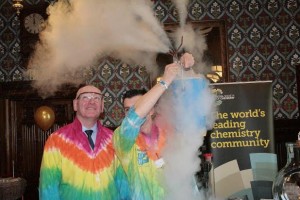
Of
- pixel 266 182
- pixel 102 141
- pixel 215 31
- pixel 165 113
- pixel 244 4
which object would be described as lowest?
pixel 266 182

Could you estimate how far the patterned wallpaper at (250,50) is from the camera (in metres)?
6.34

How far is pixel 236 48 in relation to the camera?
6.41 metres

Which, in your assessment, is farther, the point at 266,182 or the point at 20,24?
the point at 20,24

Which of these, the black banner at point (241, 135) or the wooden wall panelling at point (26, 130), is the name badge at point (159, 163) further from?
the wooden wall panelling at point (26, 130)

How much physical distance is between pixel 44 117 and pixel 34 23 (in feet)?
5.02

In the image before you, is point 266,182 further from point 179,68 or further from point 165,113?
point 179,68

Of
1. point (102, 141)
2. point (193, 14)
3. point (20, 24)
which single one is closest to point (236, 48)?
point (193, 14)

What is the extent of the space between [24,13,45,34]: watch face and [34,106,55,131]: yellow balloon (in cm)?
125

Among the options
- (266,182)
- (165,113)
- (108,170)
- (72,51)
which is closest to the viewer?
(165,113)

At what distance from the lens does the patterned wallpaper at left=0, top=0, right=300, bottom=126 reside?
6344 mm

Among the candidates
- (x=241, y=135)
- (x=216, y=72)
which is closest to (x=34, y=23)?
(x=216, y=72)

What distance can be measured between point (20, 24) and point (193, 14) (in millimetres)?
2728

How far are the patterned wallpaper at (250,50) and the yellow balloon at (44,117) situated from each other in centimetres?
82

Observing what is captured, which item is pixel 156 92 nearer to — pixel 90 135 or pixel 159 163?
pixel 159 163
